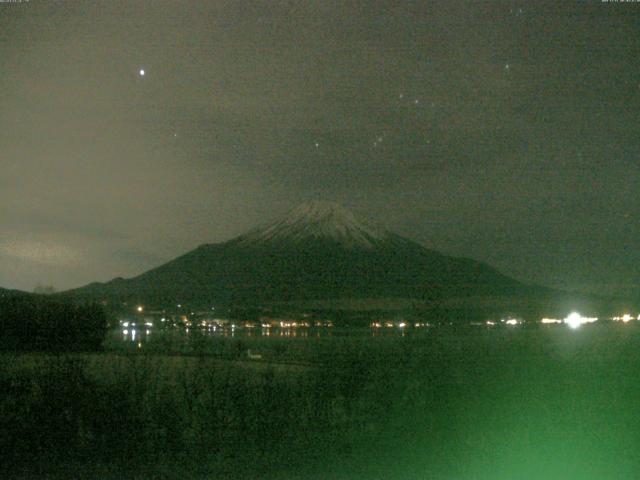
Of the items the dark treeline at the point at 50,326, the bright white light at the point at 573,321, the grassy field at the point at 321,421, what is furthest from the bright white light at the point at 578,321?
the grassy field at the point at 321,421

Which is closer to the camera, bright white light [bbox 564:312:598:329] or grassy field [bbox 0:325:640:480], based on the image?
grassy field [bbox 0:325:640:480]

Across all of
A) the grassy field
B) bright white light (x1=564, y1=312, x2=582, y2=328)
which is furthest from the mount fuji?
the grassy field

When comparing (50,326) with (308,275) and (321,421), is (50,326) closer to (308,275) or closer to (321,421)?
(321,421)

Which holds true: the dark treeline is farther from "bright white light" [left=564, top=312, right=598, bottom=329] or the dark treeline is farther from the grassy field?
"bright white light" [left=564, top=312, right=598, bottom=329]

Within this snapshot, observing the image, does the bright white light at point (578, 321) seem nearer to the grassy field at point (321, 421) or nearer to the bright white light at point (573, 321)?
the bright white light at point (573, 321)

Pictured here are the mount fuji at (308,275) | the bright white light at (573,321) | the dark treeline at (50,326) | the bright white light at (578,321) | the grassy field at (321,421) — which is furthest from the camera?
the mount fuji at (308,275)

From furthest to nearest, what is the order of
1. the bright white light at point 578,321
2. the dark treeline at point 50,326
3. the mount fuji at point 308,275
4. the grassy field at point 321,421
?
the mount fuji at point 308,275
the bright white light at point 578,321
the dark treeline at point 50,326
the grassy field at point 321,421

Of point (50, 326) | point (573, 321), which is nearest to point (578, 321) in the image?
point (573, 321)
